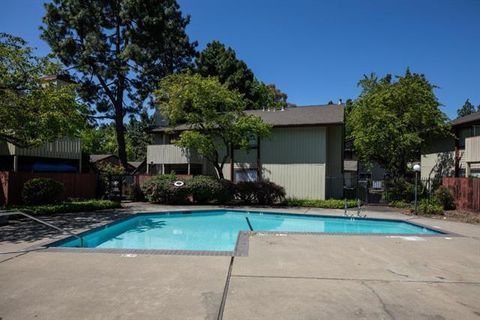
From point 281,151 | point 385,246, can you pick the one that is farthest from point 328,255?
point 281,151

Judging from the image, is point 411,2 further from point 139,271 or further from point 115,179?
point 115,179

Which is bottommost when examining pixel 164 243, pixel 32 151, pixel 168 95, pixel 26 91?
pixel 164 243

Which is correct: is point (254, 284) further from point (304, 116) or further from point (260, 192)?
point (304, 116)

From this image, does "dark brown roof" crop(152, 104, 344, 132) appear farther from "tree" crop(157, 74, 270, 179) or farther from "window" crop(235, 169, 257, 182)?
Answer: "window" crop(235, 169, 257, 182)

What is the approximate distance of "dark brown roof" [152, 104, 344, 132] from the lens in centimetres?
2211

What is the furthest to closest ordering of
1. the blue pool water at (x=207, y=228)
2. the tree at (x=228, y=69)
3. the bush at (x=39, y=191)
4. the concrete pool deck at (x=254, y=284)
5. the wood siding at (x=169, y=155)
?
the tree at (x=228, y=69) < the wood siding at (x=169, y=155) < the bush at (x=39, y=191) < the blue pool water at (x=207, y=228) < the concrete pool deck at (x=254, y=284)

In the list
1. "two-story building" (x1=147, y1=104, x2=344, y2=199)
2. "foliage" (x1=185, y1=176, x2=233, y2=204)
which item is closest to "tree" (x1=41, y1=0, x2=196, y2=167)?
"two-story building" (x1=147, y1=104, x2=344, y2=199)

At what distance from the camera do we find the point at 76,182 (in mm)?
19859

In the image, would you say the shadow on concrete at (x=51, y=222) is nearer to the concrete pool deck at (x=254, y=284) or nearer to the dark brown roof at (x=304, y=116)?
the concrete pool deck at (x=254, y=284)

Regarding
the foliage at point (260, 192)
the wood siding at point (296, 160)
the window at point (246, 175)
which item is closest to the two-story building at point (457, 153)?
the wood siding at point (296, 160)

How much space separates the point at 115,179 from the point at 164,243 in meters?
11.2

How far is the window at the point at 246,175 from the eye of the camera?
78.8ft

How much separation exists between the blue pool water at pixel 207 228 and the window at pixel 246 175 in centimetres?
588

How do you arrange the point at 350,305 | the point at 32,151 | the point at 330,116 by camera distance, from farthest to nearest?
the point at 330,116 < the point at 32,151 < the point at 350,305
